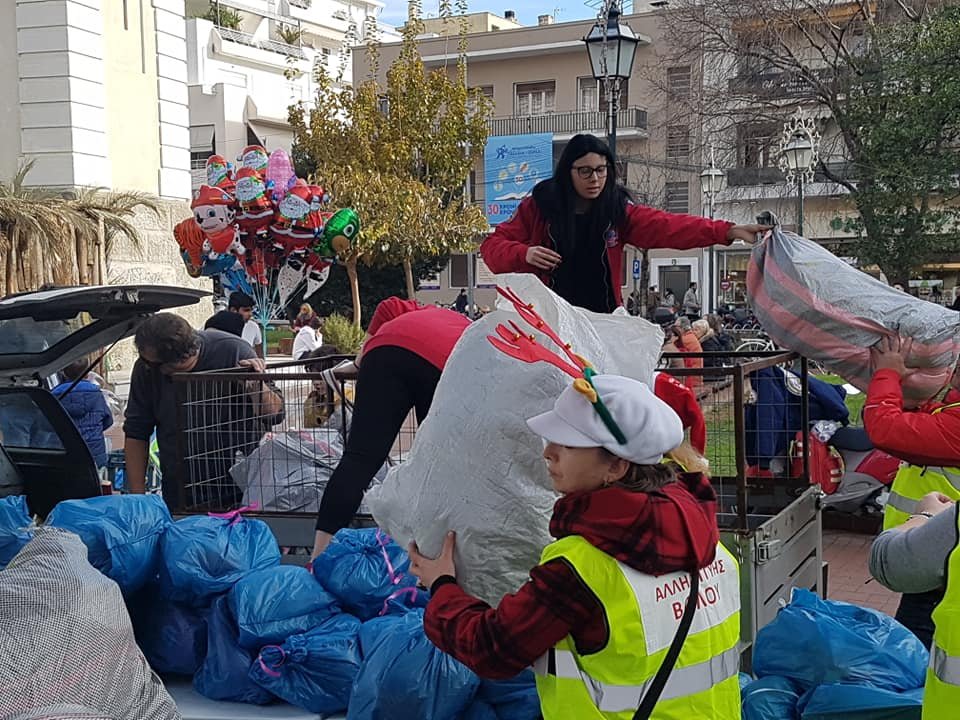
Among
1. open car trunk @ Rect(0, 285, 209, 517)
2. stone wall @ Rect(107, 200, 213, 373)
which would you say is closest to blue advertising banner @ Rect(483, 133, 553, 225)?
stone wall @ Rect(107, 200, 213, 373)

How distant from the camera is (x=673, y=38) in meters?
23.5

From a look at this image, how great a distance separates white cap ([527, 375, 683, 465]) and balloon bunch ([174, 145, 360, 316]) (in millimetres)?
12648

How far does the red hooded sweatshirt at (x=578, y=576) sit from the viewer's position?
1817mm

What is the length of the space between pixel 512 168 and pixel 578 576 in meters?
14.5

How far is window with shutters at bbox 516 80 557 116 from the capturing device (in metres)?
38.6

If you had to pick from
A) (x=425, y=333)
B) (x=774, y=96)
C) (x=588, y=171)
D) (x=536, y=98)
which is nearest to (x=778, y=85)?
(x=774, y=96)

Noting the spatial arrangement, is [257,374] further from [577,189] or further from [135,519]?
[577,189]

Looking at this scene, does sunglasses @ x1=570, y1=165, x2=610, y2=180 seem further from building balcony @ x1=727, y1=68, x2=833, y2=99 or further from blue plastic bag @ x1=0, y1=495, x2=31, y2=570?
building balcony @ x1=727, y1=68, x2=833, y2=99

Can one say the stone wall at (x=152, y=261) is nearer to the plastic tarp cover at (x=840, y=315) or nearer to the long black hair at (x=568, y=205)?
the long black hair at (x=568, y=205)

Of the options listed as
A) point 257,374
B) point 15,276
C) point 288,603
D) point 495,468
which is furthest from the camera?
point 15,276

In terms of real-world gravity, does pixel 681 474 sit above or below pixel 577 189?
below

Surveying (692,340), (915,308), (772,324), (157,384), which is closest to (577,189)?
(772,324)

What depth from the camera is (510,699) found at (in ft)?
9.81

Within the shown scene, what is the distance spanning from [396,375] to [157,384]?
1.72 metres
